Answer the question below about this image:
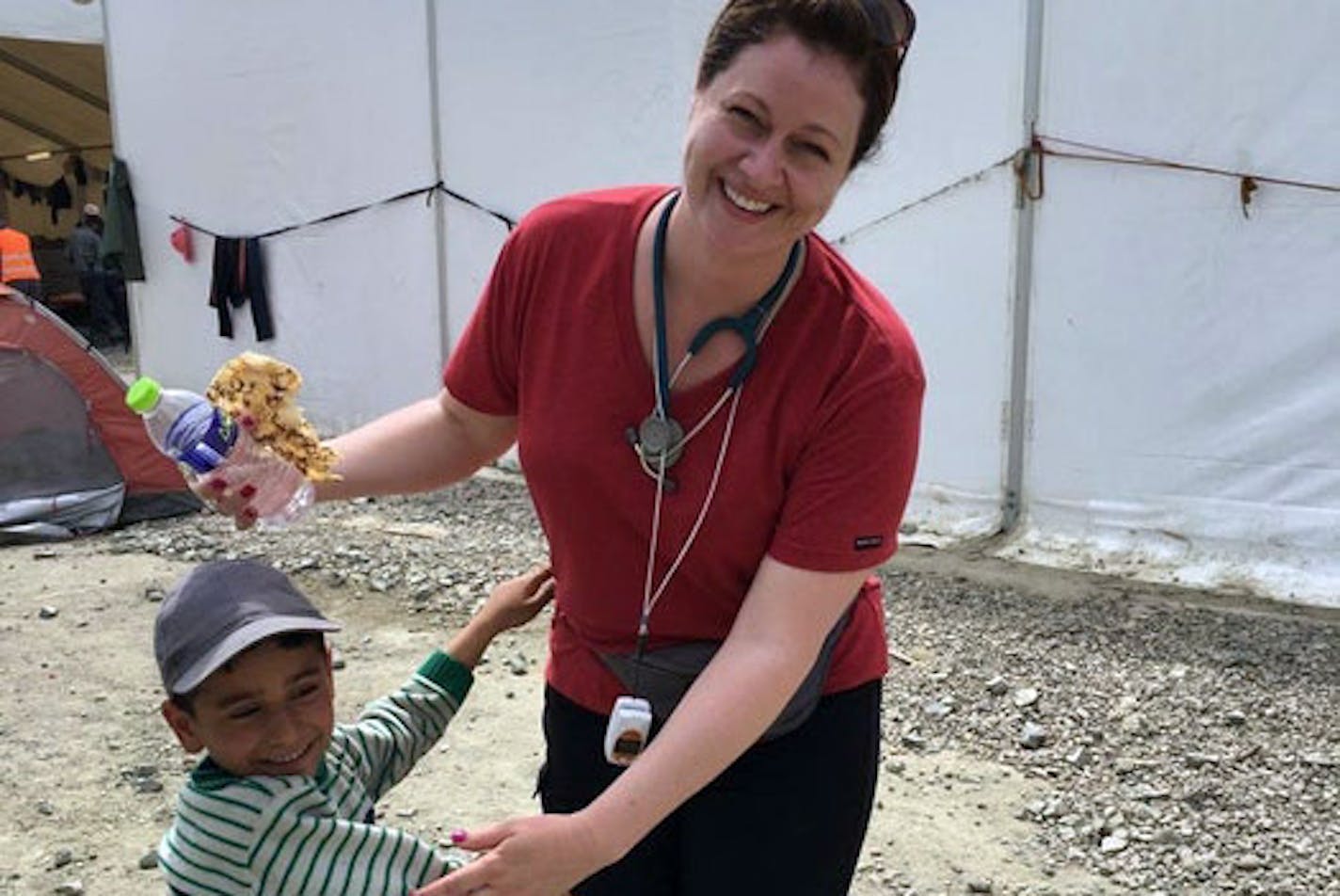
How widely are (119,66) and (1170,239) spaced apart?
8.78 m

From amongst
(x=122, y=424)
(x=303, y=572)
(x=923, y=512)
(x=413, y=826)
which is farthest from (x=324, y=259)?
(x=413, y=826)

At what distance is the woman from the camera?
1.52 metres

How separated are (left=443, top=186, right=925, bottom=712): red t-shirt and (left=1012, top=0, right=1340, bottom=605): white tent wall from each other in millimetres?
4308

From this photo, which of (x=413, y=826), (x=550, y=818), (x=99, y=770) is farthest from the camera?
(x=99, y=770)

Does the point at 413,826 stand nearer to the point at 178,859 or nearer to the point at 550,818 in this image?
the point at 178,859

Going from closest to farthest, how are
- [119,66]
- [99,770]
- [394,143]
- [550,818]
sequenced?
1. [550,818]
2. [99,770]
3. [394,143]
4. [119,66]

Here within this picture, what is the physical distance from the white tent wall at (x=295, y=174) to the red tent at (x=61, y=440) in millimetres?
2150

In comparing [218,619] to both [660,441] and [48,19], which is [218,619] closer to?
[660,441]

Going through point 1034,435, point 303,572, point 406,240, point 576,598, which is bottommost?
point 303,572

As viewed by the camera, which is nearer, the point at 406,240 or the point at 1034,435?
the point at 1034,435

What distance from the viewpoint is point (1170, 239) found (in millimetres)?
5629

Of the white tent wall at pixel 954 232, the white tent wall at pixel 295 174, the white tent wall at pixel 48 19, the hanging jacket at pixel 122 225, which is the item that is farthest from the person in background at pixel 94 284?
the white tent wall at pixel 954 232

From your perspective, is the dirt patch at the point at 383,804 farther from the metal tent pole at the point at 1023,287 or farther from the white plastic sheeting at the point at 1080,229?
the metal tent pole at the point at 1023,287

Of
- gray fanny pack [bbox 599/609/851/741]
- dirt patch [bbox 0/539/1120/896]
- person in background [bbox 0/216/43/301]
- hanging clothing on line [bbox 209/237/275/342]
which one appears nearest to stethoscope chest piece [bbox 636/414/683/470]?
gray fanny pack [bbox 599/609/851/741]
